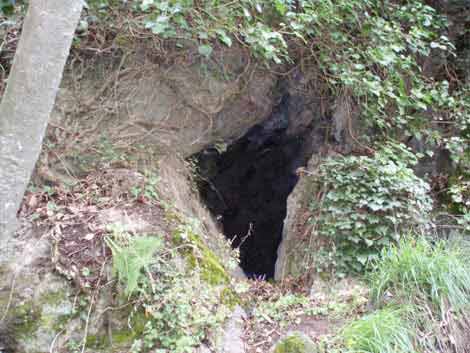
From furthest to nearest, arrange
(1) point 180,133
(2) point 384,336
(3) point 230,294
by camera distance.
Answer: (1) point 180,133, (3) point 230,294, (2) point 384,336

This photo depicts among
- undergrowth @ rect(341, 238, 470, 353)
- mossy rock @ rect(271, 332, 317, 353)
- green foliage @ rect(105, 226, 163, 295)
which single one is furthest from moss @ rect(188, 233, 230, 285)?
undergrowth @ rect(341, 238, 470, 353)

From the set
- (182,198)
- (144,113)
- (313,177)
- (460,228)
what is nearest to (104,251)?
(182,198)

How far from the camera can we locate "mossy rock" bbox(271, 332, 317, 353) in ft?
7.64

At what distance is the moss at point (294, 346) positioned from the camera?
233 centimetres

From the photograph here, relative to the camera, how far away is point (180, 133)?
441 cm

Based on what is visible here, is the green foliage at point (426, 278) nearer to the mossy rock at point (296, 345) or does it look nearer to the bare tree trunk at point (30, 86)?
the mossy rock at point (296, 345)

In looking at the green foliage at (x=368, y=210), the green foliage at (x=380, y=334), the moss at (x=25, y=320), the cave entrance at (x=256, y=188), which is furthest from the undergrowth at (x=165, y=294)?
the cave entrance at (x=256, y=188)

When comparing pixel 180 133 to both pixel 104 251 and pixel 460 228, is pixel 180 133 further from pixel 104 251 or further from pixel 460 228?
pixel 460 228

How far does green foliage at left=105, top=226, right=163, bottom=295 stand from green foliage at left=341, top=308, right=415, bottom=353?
1238 millimetres

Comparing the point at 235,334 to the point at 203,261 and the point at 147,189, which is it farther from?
the point at 147,189

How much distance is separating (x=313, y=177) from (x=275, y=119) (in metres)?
2.29

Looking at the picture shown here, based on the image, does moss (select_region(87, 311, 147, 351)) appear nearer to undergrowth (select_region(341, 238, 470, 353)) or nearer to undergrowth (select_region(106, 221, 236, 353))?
undergrowth (select_region(106, 221, 236, 353))

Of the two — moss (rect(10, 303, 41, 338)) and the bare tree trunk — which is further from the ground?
the bare tree trunk

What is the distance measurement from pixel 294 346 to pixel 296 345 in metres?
0.01
